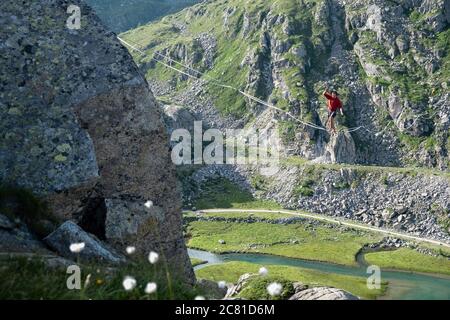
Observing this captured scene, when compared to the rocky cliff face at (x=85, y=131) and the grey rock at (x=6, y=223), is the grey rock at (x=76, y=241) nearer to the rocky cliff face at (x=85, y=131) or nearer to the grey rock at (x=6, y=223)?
the grey rock at (x=6, y=223)

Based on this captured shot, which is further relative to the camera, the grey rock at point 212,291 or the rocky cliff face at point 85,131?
the rocky cliff face at point 85,131

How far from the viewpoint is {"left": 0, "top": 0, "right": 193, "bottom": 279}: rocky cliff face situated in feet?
56.2

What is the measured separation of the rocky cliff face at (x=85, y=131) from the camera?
17125mm

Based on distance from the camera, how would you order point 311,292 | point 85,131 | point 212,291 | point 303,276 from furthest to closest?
point 303,276
point 85,131
point 311,292
point 212,291

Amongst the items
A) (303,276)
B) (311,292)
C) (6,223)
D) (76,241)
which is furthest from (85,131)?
(303,276)

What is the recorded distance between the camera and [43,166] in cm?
1688

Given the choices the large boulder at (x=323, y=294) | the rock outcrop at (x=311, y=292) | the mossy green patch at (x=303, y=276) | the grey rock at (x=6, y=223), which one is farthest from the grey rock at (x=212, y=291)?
the mossy green patch at (x=303, y=276)

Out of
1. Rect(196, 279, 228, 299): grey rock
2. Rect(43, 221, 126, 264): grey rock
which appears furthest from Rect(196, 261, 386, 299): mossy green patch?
Rect(43, 221, 126, 264): grey rock

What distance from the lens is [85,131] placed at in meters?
18.0

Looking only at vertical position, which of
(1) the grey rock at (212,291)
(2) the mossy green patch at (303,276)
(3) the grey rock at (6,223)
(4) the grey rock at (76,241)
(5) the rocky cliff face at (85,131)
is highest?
(5) the rocky cliff face at (85,131)

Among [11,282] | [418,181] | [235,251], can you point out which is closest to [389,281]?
[235,251]

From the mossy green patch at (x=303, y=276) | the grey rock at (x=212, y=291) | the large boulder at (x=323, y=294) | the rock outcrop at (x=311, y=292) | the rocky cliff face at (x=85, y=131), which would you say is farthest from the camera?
the mossy green patch at (x=303, y=276)

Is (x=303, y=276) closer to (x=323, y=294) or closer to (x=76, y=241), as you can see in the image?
(x=323, y=294)
